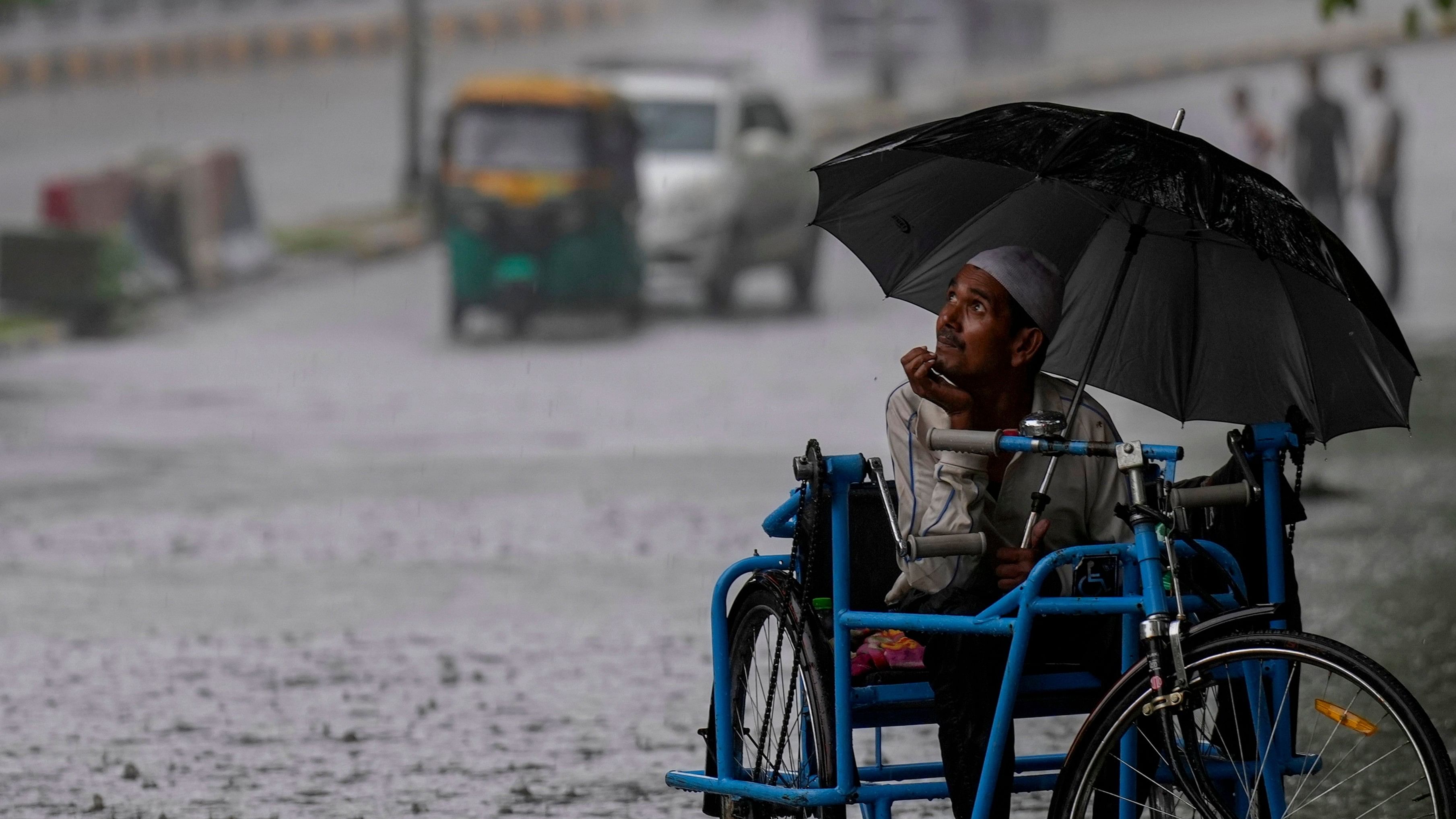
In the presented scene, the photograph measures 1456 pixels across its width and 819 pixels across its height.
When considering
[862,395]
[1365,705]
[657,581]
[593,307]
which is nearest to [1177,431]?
[862,395]

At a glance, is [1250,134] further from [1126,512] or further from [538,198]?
[1126,512]

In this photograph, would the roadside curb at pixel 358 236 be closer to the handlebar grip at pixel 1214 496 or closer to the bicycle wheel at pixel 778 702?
the bicycle wheel at pixel 778 702

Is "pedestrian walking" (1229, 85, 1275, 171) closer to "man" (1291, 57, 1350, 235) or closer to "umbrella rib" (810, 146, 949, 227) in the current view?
"man" (1291, 57, 1350, 235)

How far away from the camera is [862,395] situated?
15.1 metres

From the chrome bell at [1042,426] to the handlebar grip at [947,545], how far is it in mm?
194

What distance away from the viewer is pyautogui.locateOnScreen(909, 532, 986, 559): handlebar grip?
419cm

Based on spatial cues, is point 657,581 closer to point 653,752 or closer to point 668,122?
point 653,752

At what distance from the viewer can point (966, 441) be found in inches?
166

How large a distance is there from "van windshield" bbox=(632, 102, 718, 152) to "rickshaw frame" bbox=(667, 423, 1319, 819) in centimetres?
1588

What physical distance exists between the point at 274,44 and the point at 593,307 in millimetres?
25174

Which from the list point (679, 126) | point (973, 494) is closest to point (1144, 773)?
point (973, 494)

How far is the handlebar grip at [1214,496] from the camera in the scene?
4047 millimetres

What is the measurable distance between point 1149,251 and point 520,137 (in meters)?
14.6

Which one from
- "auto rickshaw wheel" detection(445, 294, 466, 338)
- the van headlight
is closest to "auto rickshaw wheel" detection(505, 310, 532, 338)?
"auto rickshaw wheel" detection(445, 294, 466, 338)
